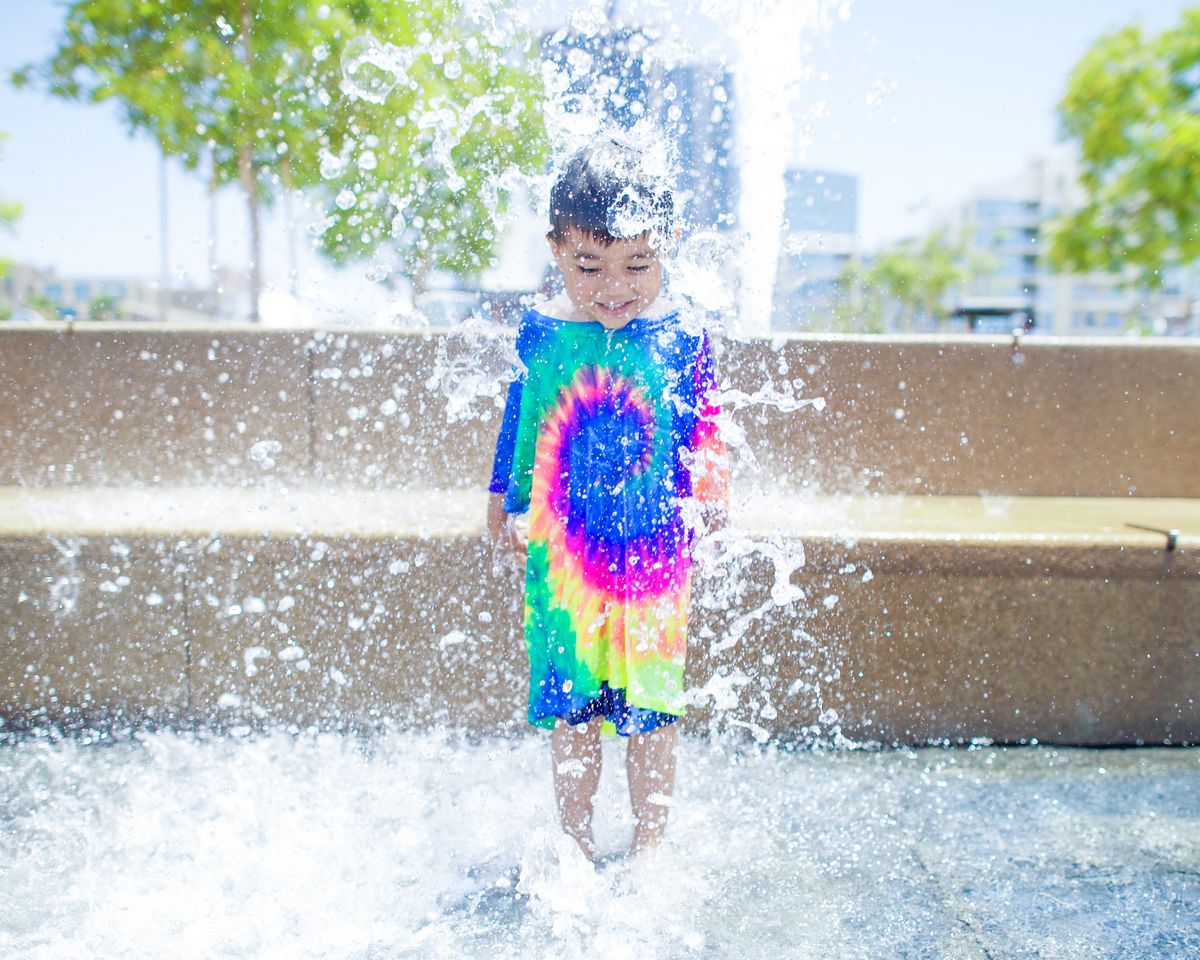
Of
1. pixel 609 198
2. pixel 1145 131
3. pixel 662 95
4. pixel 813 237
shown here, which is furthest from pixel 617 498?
pixel 1145 131

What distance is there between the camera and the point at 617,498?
198 cm

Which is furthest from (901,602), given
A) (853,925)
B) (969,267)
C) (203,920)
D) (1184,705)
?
(969,267)

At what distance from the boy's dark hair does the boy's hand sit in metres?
0.57

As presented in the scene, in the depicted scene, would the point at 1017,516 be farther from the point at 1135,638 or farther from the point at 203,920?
the point at 203,920

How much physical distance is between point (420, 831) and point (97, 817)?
0.76 m

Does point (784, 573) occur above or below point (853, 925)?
above

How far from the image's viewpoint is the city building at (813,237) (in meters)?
3.47

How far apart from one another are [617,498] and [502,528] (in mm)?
310

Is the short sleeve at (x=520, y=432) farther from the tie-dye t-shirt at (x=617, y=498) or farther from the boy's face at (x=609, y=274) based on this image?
the boy's face at (x=609, y=274)

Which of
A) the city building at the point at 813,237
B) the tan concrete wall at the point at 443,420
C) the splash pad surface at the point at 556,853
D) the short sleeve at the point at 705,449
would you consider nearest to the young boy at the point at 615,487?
the short sleeve at the point at 705,449

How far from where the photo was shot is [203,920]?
1.86 metres

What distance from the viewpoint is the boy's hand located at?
2.16m

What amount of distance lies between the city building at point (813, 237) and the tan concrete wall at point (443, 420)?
23cm

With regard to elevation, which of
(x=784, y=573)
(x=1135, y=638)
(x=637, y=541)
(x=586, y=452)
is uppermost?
(x=586, y=452)
